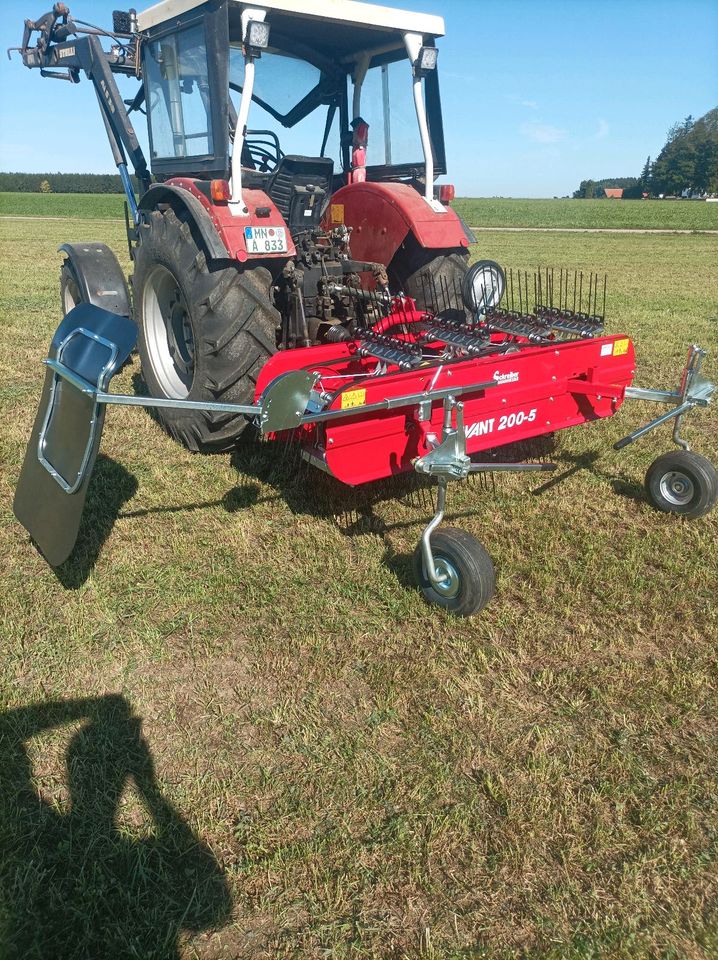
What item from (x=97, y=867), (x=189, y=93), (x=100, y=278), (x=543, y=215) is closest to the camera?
(x=97, y=867)

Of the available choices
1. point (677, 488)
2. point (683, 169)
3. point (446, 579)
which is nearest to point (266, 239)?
point (446, 579)

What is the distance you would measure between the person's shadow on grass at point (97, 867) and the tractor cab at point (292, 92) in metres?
2.69

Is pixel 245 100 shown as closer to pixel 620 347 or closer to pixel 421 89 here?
pixel 421 89

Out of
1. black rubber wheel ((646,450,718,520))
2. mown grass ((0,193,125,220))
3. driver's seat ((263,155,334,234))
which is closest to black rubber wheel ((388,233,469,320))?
driver's seat ((263,155,334,234))

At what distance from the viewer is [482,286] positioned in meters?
3.99

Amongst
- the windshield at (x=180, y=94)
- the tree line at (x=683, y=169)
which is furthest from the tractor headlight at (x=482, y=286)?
the tree line at (x=683, y=169)

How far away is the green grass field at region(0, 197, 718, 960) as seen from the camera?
5.54ft

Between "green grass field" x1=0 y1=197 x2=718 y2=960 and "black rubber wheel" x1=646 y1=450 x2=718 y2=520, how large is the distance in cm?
10

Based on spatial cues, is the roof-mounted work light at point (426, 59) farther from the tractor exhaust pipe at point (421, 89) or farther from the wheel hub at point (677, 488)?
the wheel hub at point (677, 488)

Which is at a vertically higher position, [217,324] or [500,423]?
[217,324]

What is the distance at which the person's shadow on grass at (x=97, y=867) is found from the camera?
1.64 metres

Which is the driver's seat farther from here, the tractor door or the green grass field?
the green grass field

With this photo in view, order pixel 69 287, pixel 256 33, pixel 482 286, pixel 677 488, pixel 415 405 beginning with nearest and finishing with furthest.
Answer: pixel 415 405, pixel 256 33, pixel 677 488, pixel 482 286, pixel 69 287

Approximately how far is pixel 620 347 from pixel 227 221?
202 centimetres
